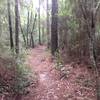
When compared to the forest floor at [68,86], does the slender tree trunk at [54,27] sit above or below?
above

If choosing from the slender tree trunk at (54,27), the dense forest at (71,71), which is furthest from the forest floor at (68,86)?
the slender tree trunk at (54,27)

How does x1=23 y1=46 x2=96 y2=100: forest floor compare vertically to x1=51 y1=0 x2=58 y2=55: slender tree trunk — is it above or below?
below

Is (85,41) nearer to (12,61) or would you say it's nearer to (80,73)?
(80,73)

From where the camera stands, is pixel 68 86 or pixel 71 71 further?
pixel 71 71

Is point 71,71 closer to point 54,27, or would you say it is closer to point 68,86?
point 68,86

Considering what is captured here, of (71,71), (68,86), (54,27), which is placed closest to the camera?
(68,86)

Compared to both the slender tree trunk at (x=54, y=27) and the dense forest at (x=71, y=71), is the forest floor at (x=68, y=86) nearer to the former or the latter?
the dense forest at (x=71, y=71)

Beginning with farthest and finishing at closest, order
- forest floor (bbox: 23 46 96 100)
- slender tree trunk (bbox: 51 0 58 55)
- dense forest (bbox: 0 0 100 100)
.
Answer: slender tree trunk (bbox: 51 0 58 55) → forest floor (bbox: 23 46 96 100) → dense forest (bbox: 0 0 100 100)

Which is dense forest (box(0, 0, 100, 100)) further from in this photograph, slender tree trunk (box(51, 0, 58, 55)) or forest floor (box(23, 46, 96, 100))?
slender tree trunk (box(51, 0, 58, 55))

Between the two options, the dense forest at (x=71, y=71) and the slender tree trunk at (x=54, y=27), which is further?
the slender tree trunk at (x=54, y=27)

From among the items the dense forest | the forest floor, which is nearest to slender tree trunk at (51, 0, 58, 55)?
the dense forest

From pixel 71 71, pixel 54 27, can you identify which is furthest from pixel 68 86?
pixel 54 27

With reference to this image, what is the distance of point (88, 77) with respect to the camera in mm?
7258

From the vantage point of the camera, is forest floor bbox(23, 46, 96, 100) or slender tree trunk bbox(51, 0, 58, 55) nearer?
forest floor bbox(23, 46, 96, 100)
